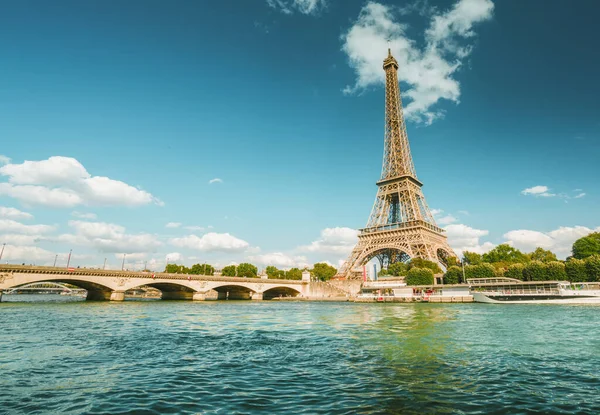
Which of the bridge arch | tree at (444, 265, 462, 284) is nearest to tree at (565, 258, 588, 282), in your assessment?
tree at (444, 265, 462, 284)

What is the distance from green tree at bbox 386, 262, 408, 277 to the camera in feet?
264

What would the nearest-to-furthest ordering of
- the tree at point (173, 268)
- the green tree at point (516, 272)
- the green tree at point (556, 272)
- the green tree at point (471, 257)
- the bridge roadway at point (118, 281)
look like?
the bridge roadway at point (118, 281) → the green tree at point (556, 272) → the green tree at point (516, 272) → the green tree at point (471, 257) → the tree at point (173, 268)

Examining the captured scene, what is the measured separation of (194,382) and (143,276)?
181ft

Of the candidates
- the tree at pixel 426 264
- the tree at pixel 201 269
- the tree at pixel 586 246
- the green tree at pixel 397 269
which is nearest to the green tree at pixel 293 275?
the tree at pixel 201 269

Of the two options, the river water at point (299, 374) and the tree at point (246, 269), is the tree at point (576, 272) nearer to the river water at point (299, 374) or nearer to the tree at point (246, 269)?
the river water at point (299, 374)

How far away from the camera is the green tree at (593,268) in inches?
2224

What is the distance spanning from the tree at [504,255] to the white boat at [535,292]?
106 ft

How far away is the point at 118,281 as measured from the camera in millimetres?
57594

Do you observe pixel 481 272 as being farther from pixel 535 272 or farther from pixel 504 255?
pixel 504 255

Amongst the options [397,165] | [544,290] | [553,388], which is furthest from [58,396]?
[397,165]

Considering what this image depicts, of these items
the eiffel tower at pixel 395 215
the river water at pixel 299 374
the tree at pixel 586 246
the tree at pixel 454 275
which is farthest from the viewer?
the eiffel tower at pixel 395 215

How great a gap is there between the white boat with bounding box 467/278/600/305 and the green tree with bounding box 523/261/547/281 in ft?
13.9

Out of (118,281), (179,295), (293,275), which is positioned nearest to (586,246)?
(293,275)

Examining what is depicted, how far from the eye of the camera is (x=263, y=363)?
42.0 ft
